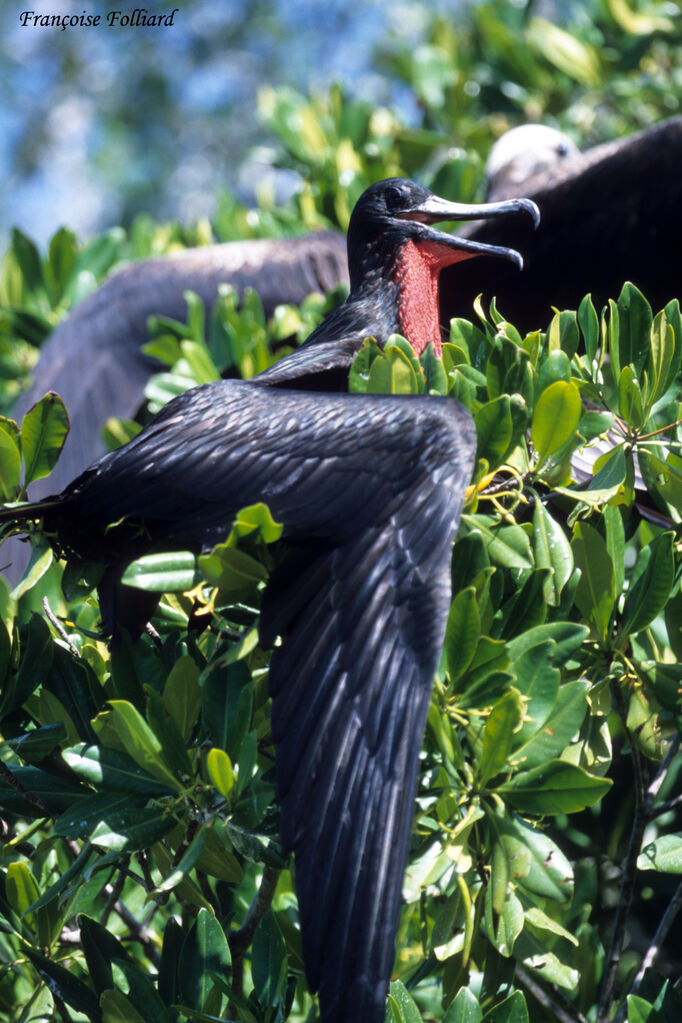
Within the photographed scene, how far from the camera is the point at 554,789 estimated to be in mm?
1441

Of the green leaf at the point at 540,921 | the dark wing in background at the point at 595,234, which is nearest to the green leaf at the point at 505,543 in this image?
the green leaf at the point at 540,921

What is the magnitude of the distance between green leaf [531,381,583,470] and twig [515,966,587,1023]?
2.51ft

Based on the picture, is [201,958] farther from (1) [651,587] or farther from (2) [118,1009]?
(1) [651,587]

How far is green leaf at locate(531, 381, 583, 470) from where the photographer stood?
160cm

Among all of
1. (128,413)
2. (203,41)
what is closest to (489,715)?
(128,413)

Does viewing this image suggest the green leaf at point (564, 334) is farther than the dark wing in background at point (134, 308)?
No

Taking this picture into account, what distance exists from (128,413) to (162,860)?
3.48 meters

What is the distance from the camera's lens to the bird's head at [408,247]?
243 cm

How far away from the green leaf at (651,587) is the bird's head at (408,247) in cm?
91

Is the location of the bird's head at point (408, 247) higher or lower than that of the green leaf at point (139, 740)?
higher

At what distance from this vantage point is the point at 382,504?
1.59 m

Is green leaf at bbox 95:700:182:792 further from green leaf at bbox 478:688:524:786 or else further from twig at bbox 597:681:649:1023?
twig at bbox 597:681:649:1023

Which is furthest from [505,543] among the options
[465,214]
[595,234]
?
[595,234]

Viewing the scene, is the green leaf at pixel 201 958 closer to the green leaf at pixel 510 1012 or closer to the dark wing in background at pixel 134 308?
the green leaf at pixel 510 1012
